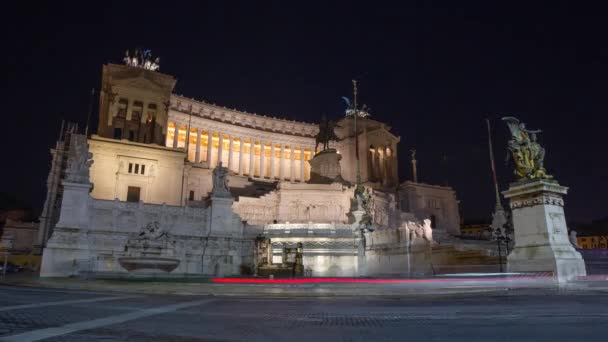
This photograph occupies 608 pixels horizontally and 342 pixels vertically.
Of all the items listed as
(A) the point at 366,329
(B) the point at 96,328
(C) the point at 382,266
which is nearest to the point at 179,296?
(B) the point at 96,328

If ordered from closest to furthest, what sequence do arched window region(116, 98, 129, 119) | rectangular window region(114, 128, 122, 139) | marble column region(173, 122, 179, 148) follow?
1. arched window region(116, 98, 129, 119)
2. rectangular window region(114, 128, 122, 139)
3. marble column region(173, 122, 179, 148)

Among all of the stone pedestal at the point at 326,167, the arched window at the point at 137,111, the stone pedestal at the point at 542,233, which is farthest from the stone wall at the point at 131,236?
the arched window at the point at 137,111

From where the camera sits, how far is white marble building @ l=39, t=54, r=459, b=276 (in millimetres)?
26344

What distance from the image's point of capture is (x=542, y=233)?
43.0 ft

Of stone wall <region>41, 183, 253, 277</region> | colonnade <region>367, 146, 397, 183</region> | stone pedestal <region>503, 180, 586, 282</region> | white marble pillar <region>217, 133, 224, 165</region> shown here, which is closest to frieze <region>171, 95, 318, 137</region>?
white marble pillar <region>217, 133, 224, 165</region>

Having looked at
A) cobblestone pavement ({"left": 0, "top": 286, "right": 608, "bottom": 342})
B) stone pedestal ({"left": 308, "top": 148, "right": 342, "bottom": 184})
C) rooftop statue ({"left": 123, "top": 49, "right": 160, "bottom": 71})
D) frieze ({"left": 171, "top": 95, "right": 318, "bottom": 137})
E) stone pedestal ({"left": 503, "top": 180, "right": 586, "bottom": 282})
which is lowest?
cobblestone pavement ({"left": 0, "top": 286, "right": 608, "bottom": 342})

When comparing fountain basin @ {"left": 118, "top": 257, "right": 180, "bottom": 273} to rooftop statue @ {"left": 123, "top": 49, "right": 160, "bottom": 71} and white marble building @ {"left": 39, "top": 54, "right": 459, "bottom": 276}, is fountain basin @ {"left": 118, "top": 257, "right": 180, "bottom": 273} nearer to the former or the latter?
white marble building @ {"left": 39, "top": 54, "right": 459, "bottom": 276}

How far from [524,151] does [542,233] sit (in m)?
3.27

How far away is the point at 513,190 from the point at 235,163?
6619cm

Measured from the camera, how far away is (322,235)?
31.4m

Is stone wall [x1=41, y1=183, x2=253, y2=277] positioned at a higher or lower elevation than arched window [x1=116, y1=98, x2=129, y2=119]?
lower

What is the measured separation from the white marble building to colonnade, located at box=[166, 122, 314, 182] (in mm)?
225

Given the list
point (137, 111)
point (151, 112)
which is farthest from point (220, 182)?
point (137, 111)

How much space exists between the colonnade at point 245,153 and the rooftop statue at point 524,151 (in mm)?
59405
